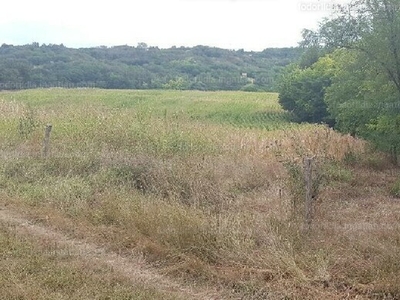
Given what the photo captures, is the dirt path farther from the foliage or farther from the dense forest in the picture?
the dense forest

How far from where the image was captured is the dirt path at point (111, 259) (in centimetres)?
543

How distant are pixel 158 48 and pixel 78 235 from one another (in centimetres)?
9176

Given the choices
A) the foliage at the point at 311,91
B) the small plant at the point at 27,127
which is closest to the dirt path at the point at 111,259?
the small plant at the point at 27,127

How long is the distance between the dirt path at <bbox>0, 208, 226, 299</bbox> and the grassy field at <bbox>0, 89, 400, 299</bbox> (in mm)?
146

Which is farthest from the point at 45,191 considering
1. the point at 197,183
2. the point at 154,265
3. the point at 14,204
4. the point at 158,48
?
A: the point at 158,48

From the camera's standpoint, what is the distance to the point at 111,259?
20.7 ft

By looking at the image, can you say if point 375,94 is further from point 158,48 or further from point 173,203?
point 158,48

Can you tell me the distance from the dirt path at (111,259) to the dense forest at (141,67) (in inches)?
1946

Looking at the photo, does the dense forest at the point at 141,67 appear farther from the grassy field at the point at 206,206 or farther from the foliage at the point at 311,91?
the grassy field at the point at 206,206

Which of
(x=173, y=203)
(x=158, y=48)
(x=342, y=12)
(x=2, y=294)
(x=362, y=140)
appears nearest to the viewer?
(x=2, y=294)

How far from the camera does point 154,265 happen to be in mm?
6137

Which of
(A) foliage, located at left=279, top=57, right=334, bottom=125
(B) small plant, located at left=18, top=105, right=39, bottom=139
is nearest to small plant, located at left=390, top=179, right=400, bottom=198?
(B) small plant, located at left=18, top=105, right=39, bottom=139

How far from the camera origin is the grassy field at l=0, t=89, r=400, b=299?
5.55 meters

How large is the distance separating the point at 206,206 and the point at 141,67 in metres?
70.5
